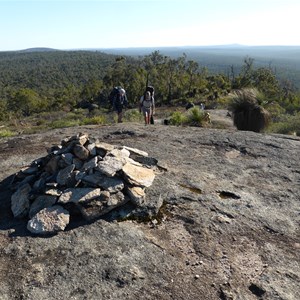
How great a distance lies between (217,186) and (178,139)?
3.78 meters

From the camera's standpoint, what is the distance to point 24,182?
7914mm

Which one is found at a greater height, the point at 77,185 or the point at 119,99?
the point at 77,185

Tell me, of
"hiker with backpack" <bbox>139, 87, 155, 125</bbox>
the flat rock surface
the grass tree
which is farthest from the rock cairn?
the grass tree

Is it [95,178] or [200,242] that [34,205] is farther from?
[200,242]

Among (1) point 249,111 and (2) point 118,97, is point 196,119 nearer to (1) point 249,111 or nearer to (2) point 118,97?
(1) point 249,111

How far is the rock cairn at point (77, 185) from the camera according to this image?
666 cm

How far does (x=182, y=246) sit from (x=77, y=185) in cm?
234

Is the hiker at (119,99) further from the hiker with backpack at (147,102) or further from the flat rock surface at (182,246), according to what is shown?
the flat rock surface at (182,246)

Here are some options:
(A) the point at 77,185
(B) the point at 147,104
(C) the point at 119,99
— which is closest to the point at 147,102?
(B) the point at 147,104

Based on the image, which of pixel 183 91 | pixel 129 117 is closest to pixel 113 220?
pixel 129 117

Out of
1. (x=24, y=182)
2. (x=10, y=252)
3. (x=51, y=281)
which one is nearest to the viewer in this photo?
(x=51, y=281)

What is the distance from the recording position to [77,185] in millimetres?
7090

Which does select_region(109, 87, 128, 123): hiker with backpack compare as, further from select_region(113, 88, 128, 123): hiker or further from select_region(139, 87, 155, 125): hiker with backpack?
select_region(139, 87, 155, 125): hiker with backpack

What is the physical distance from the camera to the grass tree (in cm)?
1452
